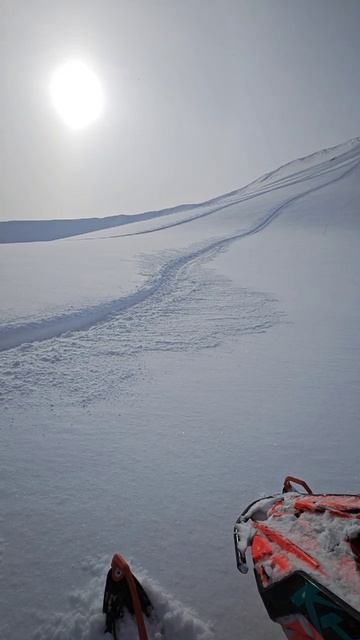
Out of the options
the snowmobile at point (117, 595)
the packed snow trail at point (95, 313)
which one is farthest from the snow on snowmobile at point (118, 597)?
the packed snow trail at point (95, 313)

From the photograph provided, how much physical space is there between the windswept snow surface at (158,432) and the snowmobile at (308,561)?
1.66 feet

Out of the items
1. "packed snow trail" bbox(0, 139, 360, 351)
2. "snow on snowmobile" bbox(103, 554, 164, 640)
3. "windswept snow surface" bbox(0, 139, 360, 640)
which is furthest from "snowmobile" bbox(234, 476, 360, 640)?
"packed snow trail" bbox(0, 139, 360, 351)

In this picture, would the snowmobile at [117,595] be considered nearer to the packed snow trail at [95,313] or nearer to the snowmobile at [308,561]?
the snowmobile at [308,561]

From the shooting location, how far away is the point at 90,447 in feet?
13.6

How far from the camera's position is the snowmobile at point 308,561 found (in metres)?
1.82

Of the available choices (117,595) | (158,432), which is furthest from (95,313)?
(117,595)

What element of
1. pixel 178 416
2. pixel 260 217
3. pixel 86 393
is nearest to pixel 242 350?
pixel 178 416

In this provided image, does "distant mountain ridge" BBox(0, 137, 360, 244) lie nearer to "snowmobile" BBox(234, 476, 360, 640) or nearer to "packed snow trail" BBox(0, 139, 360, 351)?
"packed snow trail" BBox(0, 139, 360, 351)

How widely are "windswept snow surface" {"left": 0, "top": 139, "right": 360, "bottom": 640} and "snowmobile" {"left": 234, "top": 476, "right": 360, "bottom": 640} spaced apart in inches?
20.0

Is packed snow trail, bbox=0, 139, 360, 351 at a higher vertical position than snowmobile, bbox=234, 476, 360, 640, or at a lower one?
higher

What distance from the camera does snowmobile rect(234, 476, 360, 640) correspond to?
182 cm

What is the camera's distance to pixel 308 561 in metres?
2.12

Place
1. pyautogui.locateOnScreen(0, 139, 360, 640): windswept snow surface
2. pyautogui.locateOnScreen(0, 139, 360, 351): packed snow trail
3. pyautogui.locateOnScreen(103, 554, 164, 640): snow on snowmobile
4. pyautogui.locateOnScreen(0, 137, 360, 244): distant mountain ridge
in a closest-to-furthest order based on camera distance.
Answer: pyautogui.locateOnScreen(103, 554, 164, 640): snow on snowmobile < pyautogui.locateOnScreen(0, 139, 360, 640): windswept snow surface < pyautogui.locateOnScreen(0, 139, 360, 351): packed snow trail < pyautogui.locateOnScreen(0, 137, 360, 244): distant mountain ridge

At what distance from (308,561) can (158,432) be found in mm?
2548
